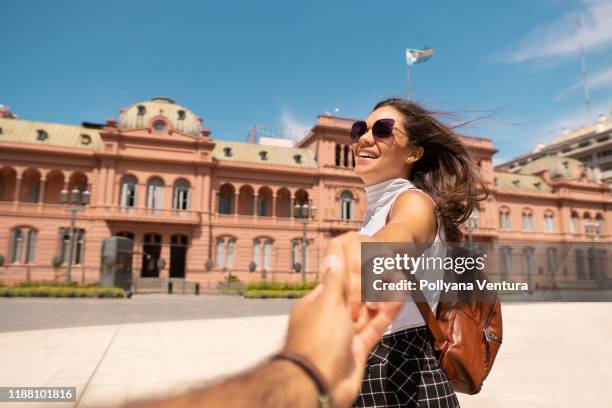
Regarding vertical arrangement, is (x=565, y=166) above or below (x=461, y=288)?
above

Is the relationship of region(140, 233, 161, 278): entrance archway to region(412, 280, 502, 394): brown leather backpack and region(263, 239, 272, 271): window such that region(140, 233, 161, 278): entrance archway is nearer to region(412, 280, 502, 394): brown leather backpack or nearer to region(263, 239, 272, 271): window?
region(263, 239, 272, 271): window

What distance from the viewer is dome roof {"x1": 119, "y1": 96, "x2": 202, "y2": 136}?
99.8 ft

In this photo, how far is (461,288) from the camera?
4.81ft

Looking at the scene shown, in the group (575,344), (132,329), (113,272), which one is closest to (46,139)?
(113,272)

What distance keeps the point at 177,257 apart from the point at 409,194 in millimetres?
29977

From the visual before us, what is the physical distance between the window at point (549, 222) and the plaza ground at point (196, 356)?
1299 inches

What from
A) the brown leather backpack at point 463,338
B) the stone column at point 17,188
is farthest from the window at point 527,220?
the brown leather backpack at point 463,338

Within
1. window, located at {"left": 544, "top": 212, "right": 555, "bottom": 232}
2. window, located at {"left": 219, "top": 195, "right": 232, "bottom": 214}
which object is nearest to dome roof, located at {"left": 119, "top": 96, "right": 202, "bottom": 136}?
window, located at {"left": 219, "top": 195, "right": 232, "bottom": 214}

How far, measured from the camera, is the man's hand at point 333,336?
61 centimetres

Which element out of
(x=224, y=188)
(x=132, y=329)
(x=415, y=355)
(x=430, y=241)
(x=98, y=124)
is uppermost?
(x=98, y=124)

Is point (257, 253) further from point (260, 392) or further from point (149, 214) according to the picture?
point (260, 392)

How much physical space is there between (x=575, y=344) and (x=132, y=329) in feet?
29.5

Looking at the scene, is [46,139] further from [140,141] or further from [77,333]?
[77,333]

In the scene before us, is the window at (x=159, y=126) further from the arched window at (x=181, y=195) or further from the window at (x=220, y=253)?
the window at (x=220, y=253)
